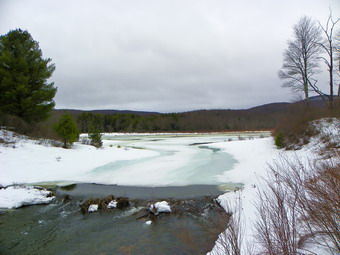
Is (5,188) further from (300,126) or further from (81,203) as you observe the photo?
(300,126)

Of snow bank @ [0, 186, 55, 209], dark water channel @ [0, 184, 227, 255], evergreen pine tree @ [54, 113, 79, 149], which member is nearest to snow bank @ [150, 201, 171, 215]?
dark water channel @ [0, 184, 227, 255]

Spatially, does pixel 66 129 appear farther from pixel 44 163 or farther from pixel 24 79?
pixel 44 163

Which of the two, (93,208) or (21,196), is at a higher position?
(21,196)

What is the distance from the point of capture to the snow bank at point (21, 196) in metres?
8.47

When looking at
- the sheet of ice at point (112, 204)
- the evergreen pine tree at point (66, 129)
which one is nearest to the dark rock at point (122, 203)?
the sheet of ice at point (112, 204)

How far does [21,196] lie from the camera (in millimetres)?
8984

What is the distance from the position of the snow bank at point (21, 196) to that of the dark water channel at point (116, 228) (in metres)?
0.39

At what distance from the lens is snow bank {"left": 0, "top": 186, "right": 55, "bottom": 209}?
8.47 metres

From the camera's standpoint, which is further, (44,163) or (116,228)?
(44,163)

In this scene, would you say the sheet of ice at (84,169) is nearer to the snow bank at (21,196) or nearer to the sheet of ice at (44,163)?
the sheet of ice at (44,163)

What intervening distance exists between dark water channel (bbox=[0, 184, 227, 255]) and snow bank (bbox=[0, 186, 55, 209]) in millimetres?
386

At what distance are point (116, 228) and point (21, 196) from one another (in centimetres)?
488

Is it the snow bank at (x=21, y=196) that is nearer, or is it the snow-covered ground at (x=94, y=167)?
the snow bank at (x=21, y=196)

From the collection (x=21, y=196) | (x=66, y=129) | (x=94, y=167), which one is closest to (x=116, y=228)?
(x=21, y=196)
